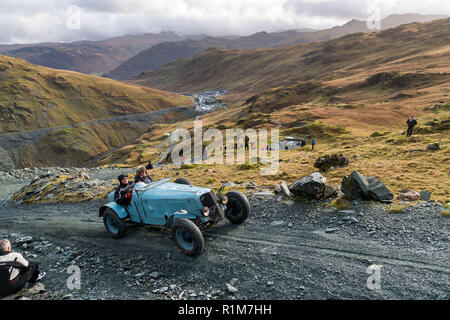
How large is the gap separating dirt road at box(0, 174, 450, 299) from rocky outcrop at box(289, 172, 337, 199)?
52 cm

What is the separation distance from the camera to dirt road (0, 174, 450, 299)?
20.4ft

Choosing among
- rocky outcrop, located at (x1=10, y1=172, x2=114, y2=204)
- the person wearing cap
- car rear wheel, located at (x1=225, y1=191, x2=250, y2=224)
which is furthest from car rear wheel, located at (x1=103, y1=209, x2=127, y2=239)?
rocky outcrop, located at (x1=10, y1=172, x2=114, y2=204)

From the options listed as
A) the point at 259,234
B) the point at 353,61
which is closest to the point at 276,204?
the point at 259,234

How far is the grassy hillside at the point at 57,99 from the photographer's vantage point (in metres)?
118

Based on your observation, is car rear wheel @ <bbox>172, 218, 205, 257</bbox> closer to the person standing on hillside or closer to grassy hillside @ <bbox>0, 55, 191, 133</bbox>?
the person standing on hillside

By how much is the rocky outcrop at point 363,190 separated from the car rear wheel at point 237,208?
154 inches

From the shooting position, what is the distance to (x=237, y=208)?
32.5ft

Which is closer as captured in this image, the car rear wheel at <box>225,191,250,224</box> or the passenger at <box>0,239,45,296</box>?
the passenger at <box>0,239,45,296</box>

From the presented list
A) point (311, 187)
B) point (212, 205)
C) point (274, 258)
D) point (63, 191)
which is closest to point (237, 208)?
point (212, 205)

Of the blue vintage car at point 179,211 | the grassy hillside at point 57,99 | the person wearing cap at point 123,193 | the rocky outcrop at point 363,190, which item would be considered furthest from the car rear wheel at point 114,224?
the grassy hillside at point 57,99

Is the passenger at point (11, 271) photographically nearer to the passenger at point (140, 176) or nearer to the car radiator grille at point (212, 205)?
the passenger at point (140, 176)

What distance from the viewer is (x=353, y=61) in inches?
6437
